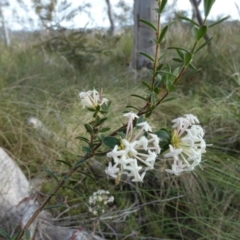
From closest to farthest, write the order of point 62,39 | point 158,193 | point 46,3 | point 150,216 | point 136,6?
point 150,216 < point 158,193 < point 136,6 < point 62,39 < point 46,3

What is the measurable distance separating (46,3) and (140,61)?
107 cm

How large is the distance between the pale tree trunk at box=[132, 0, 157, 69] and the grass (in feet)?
0.47

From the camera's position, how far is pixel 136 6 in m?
2.62

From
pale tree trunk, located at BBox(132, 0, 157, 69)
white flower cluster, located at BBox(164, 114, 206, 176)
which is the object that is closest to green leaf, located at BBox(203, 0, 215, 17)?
white flower cluster, located at BBox(164, 114, 206, 176)

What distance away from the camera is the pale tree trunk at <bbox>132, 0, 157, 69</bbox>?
8.42 ft

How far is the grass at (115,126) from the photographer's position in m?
1.21

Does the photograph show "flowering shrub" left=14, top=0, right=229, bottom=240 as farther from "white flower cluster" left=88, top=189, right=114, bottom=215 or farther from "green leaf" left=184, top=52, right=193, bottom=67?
"white flower cluster" left=88, top=189, right=114, bottom=215

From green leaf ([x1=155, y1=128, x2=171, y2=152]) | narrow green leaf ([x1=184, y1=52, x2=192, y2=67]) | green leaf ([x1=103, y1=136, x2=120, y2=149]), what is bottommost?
green leaf ([x1=155, y1=128, x2=171, y2=152])

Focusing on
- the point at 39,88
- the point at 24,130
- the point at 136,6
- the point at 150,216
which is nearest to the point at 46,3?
the point at 136,6

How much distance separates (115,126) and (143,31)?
1.14m

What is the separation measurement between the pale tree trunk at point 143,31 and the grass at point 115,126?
0.14 meters

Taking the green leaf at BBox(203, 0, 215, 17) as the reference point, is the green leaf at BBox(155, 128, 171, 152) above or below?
below

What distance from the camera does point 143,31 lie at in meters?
2.65

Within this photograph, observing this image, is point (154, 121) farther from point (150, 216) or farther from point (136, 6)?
point (136, 6)
